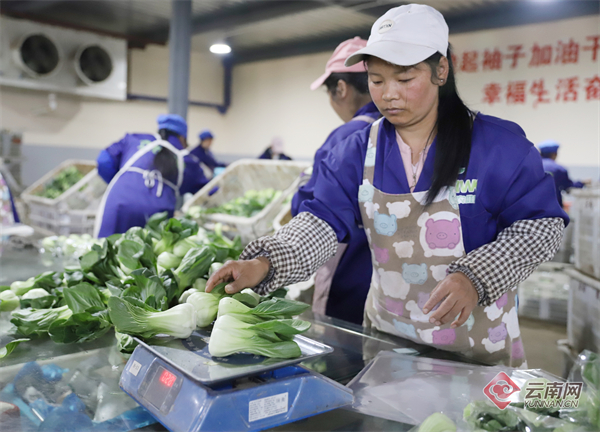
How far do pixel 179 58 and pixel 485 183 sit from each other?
5978 millimetres

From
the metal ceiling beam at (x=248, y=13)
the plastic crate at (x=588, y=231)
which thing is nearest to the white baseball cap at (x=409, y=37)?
the plastic crate at (x=588, y=231)

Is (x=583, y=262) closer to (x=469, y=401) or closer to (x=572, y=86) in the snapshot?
(x=469, y=401)

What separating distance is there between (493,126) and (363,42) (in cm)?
82

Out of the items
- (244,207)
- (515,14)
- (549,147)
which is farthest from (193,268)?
(515,14)

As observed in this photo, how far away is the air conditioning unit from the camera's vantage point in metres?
7.94

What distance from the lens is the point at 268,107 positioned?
1109 cm

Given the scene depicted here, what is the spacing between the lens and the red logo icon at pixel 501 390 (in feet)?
3.27

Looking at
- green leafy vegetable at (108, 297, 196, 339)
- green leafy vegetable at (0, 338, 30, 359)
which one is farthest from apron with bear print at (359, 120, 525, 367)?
green leafy vegetable at (0, 338, 30, 359)

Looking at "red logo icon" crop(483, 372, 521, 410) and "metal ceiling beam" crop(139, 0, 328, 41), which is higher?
"metal ceiling beam" crop(139, 0, 328, 41)

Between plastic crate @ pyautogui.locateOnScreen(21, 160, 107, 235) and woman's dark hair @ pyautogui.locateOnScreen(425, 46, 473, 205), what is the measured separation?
404cm

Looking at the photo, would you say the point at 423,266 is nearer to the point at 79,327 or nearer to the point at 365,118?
the point at 365,118

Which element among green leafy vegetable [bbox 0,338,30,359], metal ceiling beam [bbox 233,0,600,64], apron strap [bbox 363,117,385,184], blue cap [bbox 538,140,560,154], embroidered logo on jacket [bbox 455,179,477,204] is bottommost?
green leafy vegetable [bbox 0,338,30,359]

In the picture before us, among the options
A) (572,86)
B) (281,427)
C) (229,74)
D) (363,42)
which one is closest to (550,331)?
(572,86)
